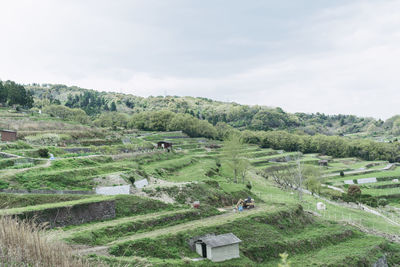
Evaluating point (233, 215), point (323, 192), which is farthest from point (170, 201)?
point (323, 192)

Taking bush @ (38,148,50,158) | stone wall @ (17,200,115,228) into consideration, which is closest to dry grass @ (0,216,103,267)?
stone wall @ (17,200,115,228)

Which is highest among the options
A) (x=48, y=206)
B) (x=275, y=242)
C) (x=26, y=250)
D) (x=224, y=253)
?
(x=26, y=250)

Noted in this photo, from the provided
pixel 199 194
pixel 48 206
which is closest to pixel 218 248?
pixel 199 194

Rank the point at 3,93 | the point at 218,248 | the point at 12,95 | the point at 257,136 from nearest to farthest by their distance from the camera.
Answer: the point at 218,248 → the point at 12,95 → the point at 3,93 → the point at 257,136

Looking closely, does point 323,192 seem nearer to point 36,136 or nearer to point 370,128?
point 36,136

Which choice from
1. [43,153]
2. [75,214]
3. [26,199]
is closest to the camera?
[75,214]

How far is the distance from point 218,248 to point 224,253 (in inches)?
23.8

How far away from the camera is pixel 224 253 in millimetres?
19469

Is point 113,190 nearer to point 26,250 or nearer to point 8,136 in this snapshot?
point 26,250

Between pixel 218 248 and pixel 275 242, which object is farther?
pixel 275 242

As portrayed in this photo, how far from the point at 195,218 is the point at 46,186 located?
13.1 m

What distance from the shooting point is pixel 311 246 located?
24.5 meters

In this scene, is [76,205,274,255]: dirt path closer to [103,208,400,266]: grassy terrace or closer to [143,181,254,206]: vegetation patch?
[103,208,400,266]: grassy terrace

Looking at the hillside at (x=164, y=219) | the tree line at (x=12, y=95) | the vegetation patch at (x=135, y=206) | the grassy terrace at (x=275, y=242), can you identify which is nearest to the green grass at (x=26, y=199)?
the hillside at (x=164, y=219)
